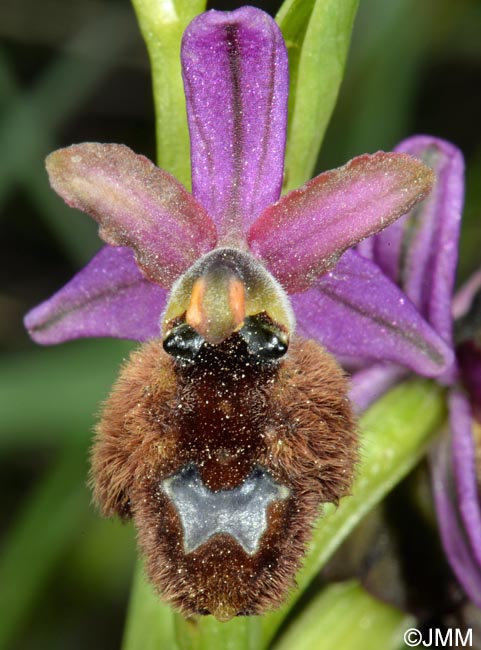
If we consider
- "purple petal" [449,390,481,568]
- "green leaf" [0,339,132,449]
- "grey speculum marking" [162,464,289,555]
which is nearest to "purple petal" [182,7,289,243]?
"grey speculum marking" [162,464,289,555]

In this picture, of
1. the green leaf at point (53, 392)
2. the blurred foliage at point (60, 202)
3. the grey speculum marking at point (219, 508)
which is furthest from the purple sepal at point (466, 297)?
the green leaf at point (53, 392)

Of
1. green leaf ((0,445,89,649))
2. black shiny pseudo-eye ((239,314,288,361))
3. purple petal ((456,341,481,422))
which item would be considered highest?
black shiny pseudo-eye ((239,314,288,361))

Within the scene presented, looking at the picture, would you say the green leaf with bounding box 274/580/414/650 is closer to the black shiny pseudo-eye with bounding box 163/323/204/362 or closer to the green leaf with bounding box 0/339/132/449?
the black shiny pseudo-eye with bounding box 163/323/204/362

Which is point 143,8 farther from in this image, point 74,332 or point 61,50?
point 61,50

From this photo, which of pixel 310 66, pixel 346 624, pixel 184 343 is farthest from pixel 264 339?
pixel 346 624

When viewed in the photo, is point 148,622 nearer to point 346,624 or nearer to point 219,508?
point 346,624

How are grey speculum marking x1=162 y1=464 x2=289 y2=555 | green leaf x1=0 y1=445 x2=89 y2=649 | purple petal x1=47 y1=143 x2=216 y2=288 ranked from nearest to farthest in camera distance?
grey speculum marking x1=162 y1=464 x2=289 y2=555 < purple petal x1=47 y1=143 x2=216 y2=288 < green leaf x1=0 y1=445 x2=89 y2=649

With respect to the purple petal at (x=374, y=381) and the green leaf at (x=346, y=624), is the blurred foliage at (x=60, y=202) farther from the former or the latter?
the green leaf at (x=346, y=624)
